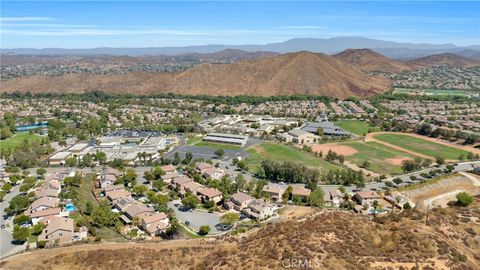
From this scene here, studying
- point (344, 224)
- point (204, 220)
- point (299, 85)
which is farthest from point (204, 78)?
Result: point (344, 224)

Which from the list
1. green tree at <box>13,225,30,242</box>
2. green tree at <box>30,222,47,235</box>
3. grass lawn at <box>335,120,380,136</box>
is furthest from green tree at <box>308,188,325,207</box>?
grass lawn at <box>335,120,380,136</box>

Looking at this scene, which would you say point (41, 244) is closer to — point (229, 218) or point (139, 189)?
point (139, 189)

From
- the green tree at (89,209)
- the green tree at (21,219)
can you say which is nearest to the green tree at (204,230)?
the green tree at (89,209)

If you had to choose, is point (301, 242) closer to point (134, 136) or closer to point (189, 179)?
point (189, 179)

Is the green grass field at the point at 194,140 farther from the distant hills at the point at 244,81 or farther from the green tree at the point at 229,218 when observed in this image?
the distant hills at the point at 244,81

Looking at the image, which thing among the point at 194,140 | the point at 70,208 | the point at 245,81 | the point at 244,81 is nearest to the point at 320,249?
the point at 70,208
